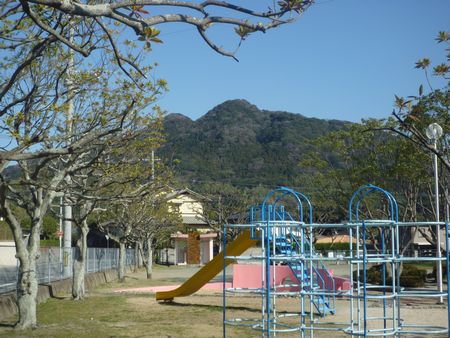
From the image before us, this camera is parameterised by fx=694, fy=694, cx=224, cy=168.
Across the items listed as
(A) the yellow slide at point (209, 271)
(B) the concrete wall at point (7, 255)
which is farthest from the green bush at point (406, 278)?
(B) the concrete wall at point (7, 255)

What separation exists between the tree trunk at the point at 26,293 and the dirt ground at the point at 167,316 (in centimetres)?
31

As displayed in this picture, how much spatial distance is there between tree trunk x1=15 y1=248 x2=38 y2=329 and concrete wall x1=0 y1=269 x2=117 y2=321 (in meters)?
2.34

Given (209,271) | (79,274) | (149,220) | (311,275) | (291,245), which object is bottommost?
(79,274)

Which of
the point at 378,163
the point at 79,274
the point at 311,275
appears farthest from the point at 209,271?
the point at 378,163

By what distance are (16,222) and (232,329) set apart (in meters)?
5.61

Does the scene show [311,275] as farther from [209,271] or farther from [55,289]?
[55,289]

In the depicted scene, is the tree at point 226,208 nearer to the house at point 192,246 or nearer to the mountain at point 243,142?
the house at point 192,246

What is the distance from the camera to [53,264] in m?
26.8

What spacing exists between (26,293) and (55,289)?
9.42m

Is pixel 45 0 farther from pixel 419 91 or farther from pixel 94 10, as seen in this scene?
pixel 419 91

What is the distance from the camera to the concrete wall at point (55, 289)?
60.9ft

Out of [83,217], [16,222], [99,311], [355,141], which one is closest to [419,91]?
[16,222]

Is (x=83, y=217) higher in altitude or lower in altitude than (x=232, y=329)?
higher

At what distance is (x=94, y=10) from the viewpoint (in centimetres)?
589
